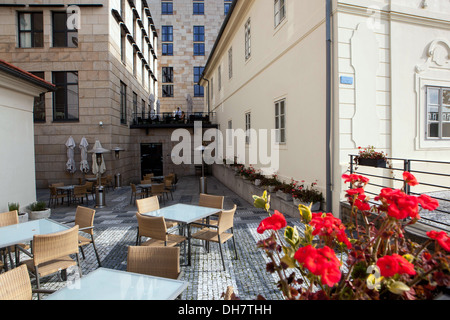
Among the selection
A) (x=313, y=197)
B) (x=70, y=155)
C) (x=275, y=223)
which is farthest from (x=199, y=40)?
(x=275, y=223)

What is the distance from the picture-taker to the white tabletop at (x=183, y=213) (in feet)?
16.3

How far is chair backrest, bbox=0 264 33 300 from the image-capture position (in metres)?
2.42

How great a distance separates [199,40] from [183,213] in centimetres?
3309

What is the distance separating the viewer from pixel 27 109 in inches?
333

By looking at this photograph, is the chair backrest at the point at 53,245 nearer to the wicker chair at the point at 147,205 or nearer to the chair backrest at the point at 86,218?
the chair backrest at the point at 86,218

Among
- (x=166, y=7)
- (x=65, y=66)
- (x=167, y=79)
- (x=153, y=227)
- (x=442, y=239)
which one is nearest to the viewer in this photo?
(x=442, y=239)

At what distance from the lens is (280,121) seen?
8992 mm

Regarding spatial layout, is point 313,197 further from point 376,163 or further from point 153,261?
point 153,261

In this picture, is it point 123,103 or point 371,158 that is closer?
point 371,158

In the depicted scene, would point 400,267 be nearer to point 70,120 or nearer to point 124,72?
point 70,120

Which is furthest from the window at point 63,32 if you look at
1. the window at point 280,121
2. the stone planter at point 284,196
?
the stone planter at point 284,196

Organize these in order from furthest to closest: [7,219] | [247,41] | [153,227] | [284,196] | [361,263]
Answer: [247,41]
[284,196]
[7,219]
[153,227]
[361,263]

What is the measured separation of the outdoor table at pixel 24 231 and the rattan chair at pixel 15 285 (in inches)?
60.3
